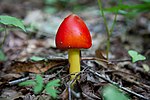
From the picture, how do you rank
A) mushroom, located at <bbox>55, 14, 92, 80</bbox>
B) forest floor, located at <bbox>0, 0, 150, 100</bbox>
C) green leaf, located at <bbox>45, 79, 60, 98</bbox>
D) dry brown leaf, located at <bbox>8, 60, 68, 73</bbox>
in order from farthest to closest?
dry brown leaf, located at <bbox>8, 60, 68, 73</bbox> → forest floor, located at <bbox>0, 0, 150, 100</bbox> → mushroom, located at <bbox>55, 14, 92, 80</bbox> → green leaf, located at <bbox>45, 79, 60, 98</bbox>

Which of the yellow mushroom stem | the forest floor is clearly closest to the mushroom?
the yellow mushroom stem

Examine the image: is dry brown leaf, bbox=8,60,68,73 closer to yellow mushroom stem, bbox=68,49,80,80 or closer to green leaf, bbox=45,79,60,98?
yellow mushroom stem, bbox=68,49,80,80

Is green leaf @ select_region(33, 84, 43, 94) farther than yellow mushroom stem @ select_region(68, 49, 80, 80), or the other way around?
yellow mushroom stem @ select_region(68, 49, 80, 80)

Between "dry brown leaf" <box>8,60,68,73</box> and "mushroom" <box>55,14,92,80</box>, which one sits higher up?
"mushroom" <box>55,14,92,80</box>

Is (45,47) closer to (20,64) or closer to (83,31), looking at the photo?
(20,64)

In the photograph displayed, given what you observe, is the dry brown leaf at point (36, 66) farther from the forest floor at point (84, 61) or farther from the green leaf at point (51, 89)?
the green leaf at point (51, 89)

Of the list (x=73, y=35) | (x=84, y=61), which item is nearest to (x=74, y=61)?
(x=73, y=35)

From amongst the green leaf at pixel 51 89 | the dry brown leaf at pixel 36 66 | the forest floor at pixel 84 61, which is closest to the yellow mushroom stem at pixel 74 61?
the forest floor at pixel 84 61

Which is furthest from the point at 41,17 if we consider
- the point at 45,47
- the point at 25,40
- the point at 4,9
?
the point at 45,47
